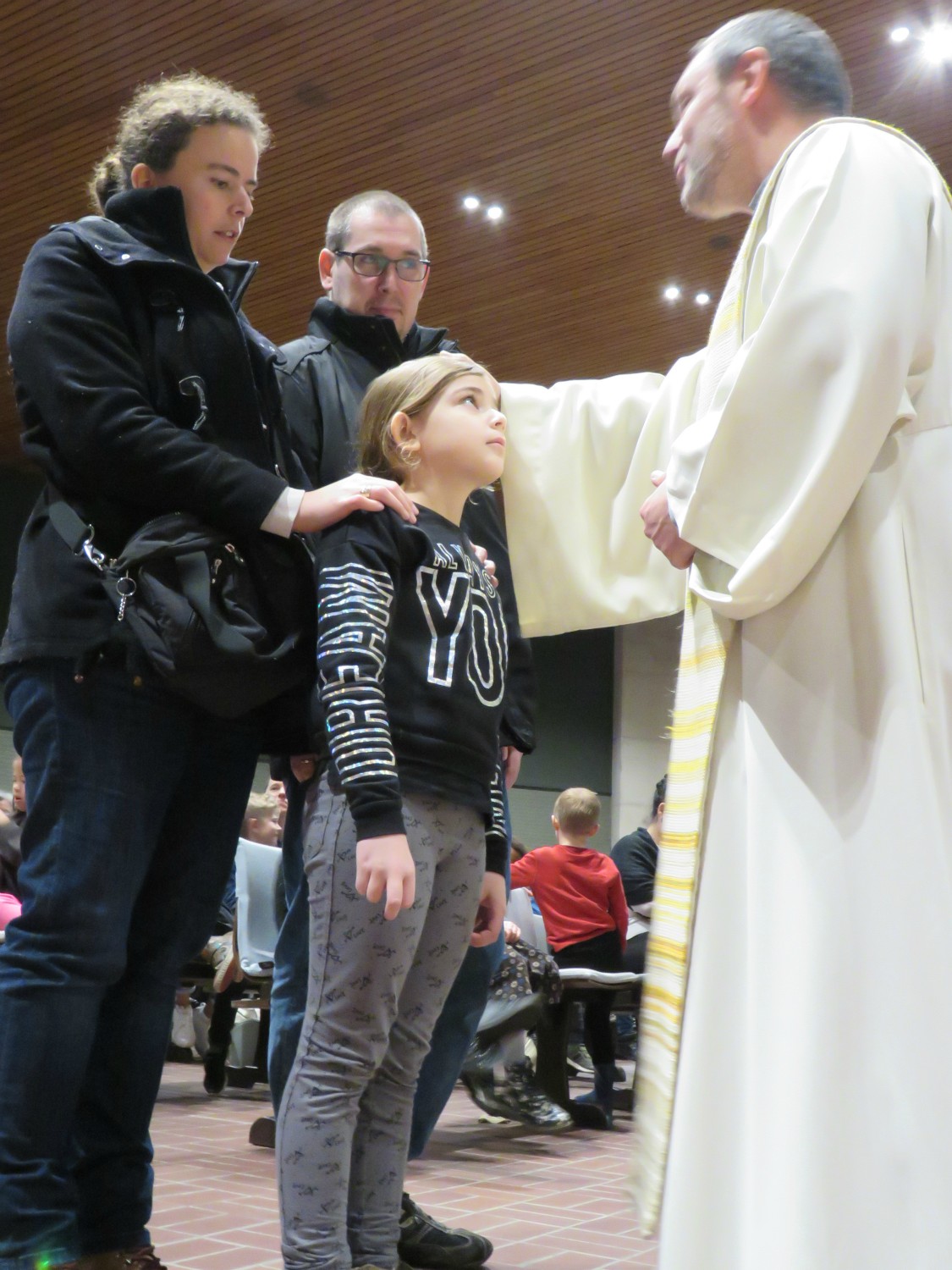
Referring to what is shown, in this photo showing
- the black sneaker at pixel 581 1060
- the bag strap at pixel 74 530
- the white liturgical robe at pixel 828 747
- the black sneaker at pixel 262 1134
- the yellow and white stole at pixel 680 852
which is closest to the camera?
the white liturgical robe at pixel 828 747

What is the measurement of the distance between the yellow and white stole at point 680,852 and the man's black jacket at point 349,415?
0.56m

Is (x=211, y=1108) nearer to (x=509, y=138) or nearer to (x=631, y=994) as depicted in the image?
(x=631, y=994)

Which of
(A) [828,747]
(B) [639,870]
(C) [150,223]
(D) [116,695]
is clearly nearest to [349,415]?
(C) [150,223]

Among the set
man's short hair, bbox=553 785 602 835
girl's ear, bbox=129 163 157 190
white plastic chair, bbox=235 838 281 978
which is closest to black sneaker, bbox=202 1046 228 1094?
white plastic chair, bbox=235 838 281 978

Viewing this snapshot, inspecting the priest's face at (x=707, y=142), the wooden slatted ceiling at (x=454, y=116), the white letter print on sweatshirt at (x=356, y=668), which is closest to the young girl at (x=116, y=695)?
the white letter print on sweatshirt at (x=356, y=668)

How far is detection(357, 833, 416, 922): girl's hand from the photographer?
1604 mm

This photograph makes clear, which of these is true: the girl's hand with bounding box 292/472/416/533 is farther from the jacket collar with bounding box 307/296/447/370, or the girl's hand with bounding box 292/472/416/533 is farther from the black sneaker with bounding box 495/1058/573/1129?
the black sneaker with bounding box 495/1058/573/1129

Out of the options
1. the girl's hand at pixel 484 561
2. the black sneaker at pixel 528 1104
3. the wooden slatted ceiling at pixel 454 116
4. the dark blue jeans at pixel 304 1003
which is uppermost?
the wooden slatted ceiling at pixel 454 116

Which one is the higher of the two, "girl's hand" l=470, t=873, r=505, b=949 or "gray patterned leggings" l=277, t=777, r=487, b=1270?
"girl's hand" l=470, t=873, r=505, b=949

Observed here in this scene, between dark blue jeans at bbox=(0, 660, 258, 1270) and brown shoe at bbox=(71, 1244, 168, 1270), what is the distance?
0.02m

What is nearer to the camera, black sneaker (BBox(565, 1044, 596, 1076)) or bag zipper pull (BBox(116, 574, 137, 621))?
bag zipper pull (BBox(116, 574, 137, 621))

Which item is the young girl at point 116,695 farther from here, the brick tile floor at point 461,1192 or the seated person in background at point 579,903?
the seated person in background at point 579,903

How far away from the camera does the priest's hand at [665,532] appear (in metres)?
1.60

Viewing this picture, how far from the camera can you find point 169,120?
1.88m
